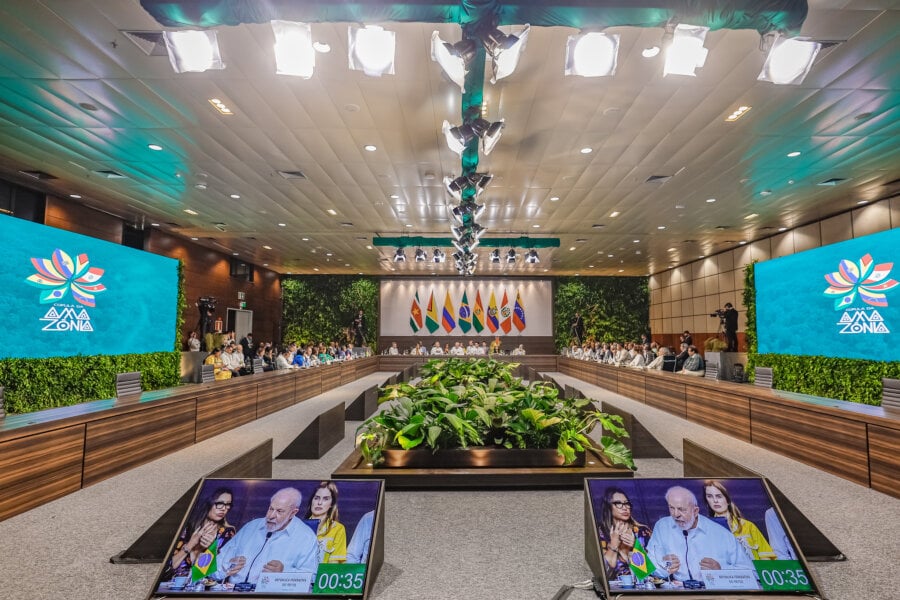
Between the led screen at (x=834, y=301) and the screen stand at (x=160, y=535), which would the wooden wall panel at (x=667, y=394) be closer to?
the led screen at (x=834, y=301)

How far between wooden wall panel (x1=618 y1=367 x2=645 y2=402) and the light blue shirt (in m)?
7.90

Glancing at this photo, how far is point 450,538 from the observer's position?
2.59 meters

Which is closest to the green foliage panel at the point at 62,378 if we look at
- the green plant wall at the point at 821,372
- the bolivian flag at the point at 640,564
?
the bolivian flag at the point at 640,564

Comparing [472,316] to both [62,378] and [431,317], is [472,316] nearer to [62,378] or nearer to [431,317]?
[431,317]

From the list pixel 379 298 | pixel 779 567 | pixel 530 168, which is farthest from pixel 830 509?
pixel 379 298

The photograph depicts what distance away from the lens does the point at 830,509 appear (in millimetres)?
3365

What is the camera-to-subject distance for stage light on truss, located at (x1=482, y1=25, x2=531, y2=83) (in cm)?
252

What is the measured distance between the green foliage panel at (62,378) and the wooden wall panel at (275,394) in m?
3.14

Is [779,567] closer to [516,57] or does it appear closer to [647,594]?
[647,594]

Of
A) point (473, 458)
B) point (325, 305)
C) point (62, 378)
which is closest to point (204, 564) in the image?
point (473, 458)

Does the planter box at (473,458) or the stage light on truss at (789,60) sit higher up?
the stage light on truss at (789,60)

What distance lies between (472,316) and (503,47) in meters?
15.7

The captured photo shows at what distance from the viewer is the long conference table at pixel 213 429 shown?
3346mm

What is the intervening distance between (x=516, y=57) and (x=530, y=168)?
12.3ft
